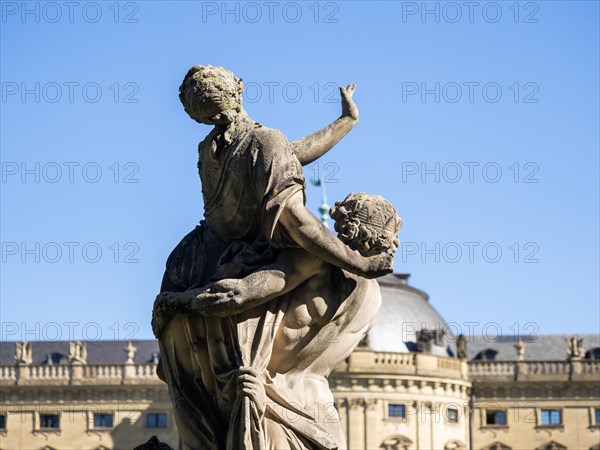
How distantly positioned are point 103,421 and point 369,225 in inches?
3148

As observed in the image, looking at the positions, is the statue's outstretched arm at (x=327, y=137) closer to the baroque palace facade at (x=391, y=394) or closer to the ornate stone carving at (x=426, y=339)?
the baroque palace facade at (x=391, y=394)

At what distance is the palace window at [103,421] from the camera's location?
277 feet

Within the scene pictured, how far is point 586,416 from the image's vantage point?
86.5 meters

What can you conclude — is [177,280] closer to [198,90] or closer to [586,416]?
[198,90]

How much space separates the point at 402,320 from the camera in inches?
3391

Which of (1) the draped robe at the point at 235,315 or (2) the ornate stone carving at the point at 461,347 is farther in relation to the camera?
(2) the ornate stone carving at the point at 461,347

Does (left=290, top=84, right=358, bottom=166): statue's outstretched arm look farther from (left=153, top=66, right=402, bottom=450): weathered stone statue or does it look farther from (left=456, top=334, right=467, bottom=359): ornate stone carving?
(left=456, top=334, right=467, bottom=359): ornate stone carving

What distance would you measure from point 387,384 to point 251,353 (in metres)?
75.7

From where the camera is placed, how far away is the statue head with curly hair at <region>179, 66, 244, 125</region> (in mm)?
6500

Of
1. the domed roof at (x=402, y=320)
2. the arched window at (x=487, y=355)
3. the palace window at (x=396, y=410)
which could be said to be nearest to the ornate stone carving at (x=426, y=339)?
the domed roof at (x=402, y=320)

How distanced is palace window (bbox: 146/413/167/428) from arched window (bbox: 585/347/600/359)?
83.4 ft

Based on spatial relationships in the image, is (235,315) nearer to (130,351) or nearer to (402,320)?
(402,320)

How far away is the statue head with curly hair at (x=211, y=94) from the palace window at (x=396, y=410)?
7621 centimetres

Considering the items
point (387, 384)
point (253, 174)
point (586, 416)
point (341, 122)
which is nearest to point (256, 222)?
point (253, 174)
